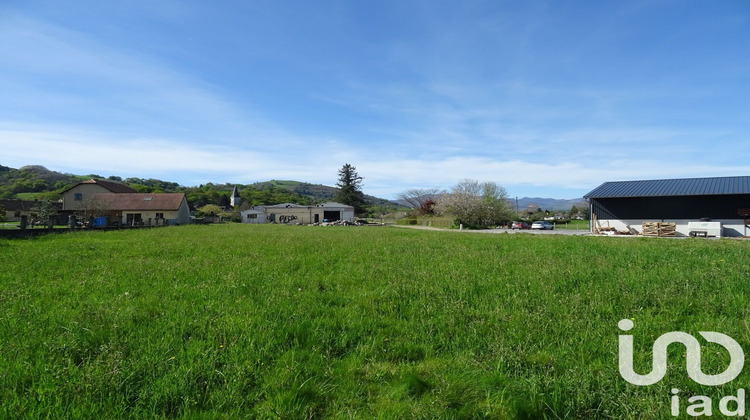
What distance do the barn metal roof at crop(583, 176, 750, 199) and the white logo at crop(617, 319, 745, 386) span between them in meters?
29.8

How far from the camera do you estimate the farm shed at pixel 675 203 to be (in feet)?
83.4

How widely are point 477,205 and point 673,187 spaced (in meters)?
21.1

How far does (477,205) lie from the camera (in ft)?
152

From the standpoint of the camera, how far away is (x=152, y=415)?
2.38 m

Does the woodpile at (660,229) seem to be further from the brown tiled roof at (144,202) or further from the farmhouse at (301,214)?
the brown tiled roof at (144,202)

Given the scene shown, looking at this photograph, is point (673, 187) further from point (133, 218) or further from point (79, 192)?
point (79, 192)

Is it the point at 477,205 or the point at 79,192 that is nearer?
the point at 477,205

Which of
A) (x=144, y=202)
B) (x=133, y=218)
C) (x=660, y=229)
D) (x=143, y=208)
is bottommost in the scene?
(x=133, y=218)

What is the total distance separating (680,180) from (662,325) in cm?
3350

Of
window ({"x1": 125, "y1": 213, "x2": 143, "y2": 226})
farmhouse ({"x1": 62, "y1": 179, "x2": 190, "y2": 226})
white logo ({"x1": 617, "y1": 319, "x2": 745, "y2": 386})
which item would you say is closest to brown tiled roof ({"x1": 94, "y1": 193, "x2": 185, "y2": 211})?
farmhouse ({"x1": 62, "y1": 179, "x2": 190, "y2": 226})

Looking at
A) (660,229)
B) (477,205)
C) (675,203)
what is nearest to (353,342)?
(660,229)

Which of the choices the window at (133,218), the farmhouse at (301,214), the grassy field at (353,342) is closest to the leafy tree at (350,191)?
the farmhouse at (301,214)

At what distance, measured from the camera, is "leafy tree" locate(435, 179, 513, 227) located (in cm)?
4584

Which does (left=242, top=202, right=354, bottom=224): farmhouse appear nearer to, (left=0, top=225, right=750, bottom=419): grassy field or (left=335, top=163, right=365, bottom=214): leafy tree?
(left=335, top=163, right=365, bottom=214): leafy tree
